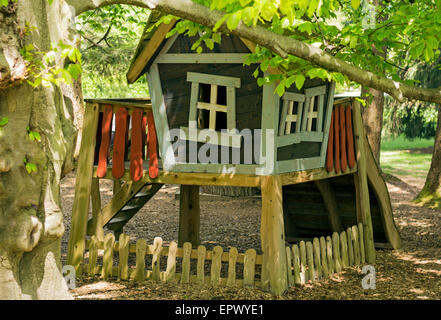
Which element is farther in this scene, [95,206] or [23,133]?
[95,206]

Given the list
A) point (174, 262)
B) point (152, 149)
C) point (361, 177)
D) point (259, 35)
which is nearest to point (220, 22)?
point (259, 35)

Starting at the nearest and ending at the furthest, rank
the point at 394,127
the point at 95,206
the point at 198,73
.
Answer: the point at 198,73, the point at 95,206, the point at 394,127

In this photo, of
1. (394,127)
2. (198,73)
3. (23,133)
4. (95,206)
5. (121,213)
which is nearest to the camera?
(23,133)

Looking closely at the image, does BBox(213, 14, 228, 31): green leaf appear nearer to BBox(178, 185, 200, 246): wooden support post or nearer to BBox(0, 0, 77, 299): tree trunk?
BBox(0, 0, 77, 299): tree trunk

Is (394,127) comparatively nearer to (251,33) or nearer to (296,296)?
(296,296)

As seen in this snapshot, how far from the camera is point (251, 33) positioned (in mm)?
5191

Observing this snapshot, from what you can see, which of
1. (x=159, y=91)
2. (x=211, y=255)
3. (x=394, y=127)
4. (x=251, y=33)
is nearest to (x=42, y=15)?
(x=251, y=33)

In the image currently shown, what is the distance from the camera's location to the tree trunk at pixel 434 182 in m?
14.8

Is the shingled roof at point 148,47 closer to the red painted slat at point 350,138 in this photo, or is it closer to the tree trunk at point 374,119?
the red painted slat at point 350,138

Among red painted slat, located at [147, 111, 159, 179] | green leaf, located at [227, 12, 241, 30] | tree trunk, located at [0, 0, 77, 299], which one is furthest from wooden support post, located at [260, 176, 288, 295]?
green leaf, located at [227, 12, 241, 30]

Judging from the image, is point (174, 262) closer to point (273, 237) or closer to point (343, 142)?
point (273, 237)

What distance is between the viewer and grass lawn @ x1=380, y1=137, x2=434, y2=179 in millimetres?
25219
